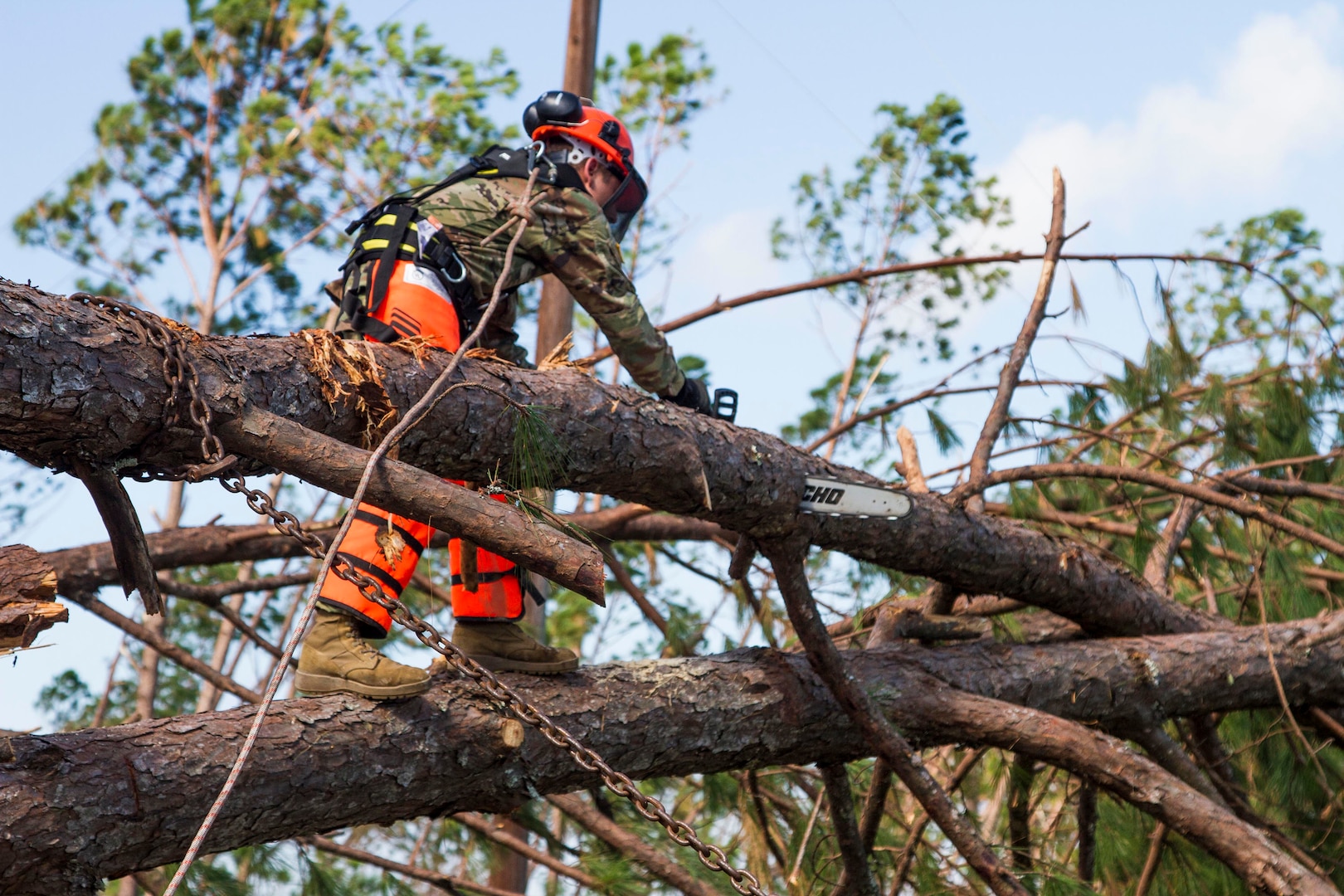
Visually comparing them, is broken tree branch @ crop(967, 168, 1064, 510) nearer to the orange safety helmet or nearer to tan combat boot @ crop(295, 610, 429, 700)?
the orange safety helmet

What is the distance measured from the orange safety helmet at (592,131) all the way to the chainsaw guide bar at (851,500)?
37.6 inches

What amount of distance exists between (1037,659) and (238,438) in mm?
2230

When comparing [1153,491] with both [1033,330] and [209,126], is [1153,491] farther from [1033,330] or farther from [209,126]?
[209,126]

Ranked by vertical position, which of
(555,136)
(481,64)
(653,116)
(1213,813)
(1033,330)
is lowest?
(1213,813)

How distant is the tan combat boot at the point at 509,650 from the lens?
8.29 ft

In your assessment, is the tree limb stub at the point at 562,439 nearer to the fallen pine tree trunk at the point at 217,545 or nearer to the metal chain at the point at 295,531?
the metal chain at the point at 295,531

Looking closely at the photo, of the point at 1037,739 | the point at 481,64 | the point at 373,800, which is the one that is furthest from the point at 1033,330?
the point at 481,64

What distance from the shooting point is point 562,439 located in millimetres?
2260

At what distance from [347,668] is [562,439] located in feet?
1.93

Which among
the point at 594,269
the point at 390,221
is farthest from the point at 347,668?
the point at 594,269

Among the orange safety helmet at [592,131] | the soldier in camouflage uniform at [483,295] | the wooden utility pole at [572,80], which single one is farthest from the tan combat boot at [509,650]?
the wooden utility pole at [572,80]

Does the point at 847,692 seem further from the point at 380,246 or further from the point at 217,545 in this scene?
the point at 217,545

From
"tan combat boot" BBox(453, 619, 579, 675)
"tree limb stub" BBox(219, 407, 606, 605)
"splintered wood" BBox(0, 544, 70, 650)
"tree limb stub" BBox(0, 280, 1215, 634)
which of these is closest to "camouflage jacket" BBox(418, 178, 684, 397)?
"tree limb stub" BBox(0, 280, 1215, 634)

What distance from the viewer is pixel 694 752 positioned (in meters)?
2.63
